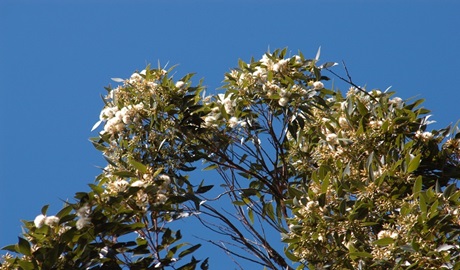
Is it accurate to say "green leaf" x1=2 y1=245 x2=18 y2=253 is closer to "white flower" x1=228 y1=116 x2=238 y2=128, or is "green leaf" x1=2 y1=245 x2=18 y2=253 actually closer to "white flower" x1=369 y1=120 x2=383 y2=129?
"white flower" x1=228 y1=116 x2=238 y2=128

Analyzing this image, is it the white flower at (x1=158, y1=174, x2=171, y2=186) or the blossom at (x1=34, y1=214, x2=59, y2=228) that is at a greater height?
the white flower at (x1=158, y1=174, x2=171, y2=186)

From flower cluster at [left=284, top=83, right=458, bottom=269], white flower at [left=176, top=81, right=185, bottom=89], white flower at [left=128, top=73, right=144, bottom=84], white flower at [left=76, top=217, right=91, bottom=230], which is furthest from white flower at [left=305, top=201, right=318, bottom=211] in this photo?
white flower at [left=128, top=73, right=144, bottom=84]

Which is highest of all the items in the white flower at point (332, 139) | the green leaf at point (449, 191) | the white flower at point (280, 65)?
the white flower at point (280, 65)

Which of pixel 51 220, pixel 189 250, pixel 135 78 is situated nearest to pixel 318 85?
pixel 135 78

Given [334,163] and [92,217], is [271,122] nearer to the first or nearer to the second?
[334,163]

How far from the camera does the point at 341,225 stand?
346 cm

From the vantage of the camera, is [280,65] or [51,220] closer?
[51,220]

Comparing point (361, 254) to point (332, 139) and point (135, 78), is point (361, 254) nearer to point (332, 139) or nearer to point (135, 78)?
point (332, 139)

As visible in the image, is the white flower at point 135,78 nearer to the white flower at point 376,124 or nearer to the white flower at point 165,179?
the white flower at point 165,179

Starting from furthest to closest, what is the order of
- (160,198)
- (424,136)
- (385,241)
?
(424,136), (160,198), (385,241)

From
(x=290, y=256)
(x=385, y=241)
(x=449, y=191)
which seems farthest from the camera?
(x=290, y=256)

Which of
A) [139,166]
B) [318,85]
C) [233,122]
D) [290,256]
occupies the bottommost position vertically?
[290,256]

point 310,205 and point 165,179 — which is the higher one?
point 165,179

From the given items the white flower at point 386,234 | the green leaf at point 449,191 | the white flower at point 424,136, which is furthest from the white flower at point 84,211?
the white flower at point 424,136
